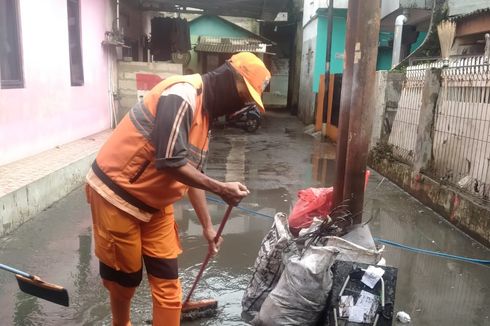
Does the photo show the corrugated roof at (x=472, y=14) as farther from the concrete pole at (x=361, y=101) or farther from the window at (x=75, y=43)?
the window at (x=75, y=43)

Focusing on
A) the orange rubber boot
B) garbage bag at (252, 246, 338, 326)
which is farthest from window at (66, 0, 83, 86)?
garbage bag at (252, 246, 338, 326)

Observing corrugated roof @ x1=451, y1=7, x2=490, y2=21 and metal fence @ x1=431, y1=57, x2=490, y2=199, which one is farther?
corrugated roof @ x1=451, y1=7, x2=490, y2=21

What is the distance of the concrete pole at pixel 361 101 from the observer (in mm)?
3109

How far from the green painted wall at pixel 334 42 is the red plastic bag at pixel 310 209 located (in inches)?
473

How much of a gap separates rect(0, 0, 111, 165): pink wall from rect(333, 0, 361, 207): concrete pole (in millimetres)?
4424

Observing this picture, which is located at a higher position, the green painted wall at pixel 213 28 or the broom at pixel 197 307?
the green painted wall at pixel 213 28

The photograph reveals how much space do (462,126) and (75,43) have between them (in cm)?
712

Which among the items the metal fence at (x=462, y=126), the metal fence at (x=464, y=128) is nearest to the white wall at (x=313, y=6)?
the metal fence at (x=462, y=126)

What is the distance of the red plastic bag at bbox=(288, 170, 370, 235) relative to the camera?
337 centimetres

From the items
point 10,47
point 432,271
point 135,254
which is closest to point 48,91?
point 10,47

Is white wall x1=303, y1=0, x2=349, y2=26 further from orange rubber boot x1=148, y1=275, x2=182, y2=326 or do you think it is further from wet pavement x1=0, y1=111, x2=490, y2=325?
orange rubber boot x1=148, y1=275, x2=182, y2=326

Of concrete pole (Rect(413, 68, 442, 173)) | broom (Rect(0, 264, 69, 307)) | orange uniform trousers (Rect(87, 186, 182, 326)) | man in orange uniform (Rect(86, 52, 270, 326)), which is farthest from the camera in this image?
concrete pole (Rect(413, 68, 442, 173))

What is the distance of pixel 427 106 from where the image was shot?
6.12 m

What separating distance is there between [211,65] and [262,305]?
56.6 ft
